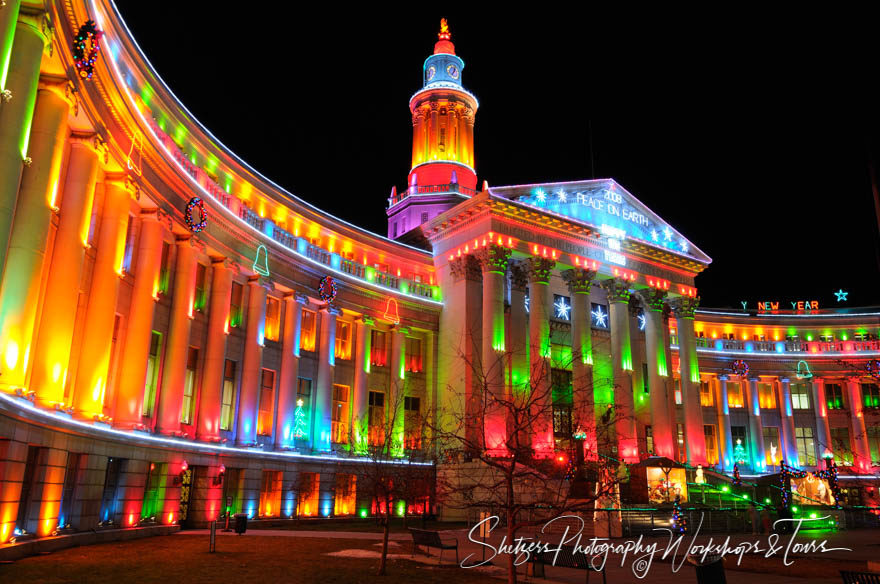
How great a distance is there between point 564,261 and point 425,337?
1171cm

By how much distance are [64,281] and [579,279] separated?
3682 cm

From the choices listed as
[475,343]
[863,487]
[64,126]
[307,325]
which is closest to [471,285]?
[475,343]

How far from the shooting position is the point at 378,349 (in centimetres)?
4903

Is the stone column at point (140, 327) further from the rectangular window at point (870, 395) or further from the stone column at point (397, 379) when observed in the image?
the rectangular window at point (870, 395)

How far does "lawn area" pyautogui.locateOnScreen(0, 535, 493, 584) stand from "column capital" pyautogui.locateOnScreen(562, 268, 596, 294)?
30.1m

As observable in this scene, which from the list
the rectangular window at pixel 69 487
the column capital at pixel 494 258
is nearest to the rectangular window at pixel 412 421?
the column capital at pixel 494 258

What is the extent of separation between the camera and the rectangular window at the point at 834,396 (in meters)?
71.3

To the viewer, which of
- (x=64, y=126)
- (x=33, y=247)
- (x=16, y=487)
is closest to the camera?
(x=16, y=487)

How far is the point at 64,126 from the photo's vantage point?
Result: 21078 millimetres

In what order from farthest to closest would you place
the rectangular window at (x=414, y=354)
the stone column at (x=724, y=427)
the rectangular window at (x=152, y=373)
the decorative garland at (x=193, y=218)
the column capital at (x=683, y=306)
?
the stone column at (x=724, y=427)
the column capital at (x=683, y=306)
the rectangular window at (x=414, y=354)
the decorative garland at (x=193, y=218)
the rectangular window at (x=152, y=373)

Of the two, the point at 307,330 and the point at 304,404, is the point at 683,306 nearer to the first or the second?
the point at 307,330

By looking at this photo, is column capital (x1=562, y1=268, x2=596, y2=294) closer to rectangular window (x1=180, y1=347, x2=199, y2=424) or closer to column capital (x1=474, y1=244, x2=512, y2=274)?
column capital (x1=474, y1=244, x2=512, y2=274)

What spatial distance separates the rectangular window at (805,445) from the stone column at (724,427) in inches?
308

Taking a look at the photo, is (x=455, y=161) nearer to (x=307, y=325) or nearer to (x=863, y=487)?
(x=307, y=325)
